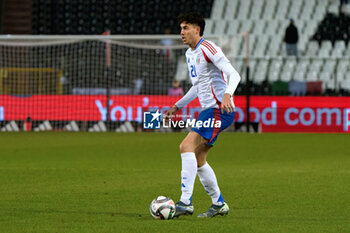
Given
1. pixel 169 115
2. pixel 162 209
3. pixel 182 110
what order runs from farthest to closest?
pixel 182 110 < pixel 169 115 < pixel 162 209

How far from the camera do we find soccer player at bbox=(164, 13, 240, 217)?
261 inches

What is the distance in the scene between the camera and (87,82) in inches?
912

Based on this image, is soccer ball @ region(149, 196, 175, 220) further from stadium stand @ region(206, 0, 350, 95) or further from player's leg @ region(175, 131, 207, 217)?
stadium stand @ region(206, 0, 350, 95)

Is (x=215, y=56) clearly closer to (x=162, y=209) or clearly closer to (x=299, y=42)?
(x=162, y=209)

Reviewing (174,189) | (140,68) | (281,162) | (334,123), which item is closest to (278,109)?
(334,123)

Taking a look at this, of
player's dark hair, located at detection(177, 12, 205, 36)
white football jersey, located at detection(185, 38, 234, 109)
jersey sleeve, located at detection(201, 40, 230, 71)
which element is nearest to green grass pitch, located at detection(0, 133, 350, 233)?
white football jersey, located at detection(185, 38, 234, 109)

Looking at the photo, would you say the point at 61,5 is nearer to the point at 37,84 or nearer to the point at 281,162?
the point at 37,84

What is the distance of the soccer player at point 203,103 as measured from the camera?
6621 mm

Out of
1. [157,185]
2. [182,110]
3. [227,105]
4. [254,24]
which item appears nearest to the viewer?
[227,105]

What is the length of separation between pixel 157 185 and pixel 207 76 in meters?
2.97

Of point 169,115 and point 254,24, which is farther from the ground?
point 254,24

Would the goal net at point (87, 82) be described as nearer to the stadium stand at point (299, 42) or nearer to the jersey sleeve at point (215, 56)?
the stadium stand at point (299, 42)

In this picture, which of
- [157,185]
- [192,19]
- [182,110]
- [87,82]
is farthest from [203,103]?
[87,82]

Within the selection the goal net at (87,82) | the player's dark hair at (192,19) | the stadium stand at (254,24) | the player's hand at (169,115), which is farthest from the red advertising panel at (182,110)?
the player's dark hair at (192,19)
